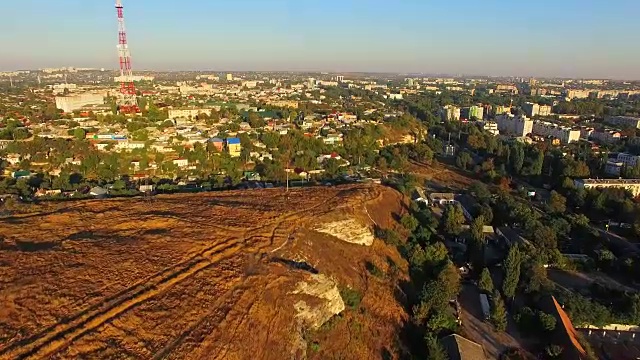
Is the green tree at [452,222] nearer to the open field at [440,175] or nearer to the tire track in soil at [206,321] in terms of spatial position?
the open field at [440,175]

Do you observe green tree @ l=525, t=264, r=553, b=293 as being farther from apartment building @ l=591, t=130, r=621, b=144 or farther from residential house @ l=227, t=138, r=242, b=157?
apartment building @ l=591, t=130, r=621, b=144

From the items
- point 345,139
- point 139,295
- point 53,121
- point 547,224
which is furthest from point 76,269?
point 53,121

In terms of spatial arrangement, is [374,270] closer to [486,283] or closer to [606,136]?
[486,283]

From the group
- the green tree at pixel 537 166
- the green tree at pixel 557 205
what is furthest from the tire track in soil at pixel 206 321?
the green tree at pixel 537 166

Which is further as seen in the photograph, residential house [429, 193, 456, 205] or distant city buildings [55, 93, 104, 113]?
distant city buildings [55, 93, 104, 113]

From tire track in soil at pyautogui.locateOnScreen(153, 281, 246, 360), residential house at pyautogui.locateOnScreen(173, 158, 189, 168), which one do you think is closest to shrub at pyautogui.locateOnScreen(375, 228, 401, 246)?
tire track in soil at pyautogui.locateOnScreen(153, 281, 246, 360)

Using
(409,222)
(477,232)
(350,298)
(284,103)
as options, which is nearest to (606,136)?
(477,232)
